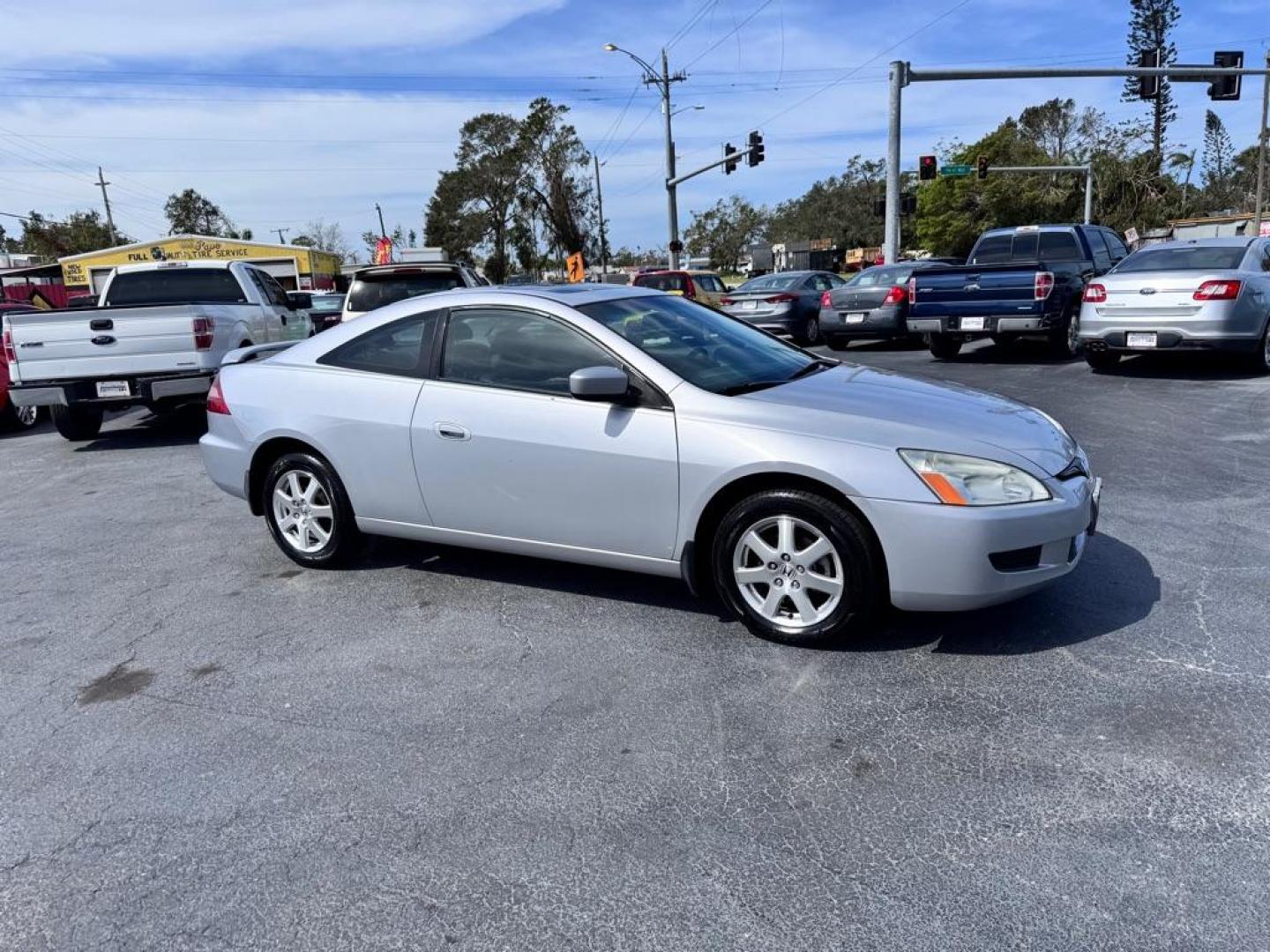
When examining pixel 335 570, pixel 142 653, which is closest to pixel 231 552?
pixel 335 570

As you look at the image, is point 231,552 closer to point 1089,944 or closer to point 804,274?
point 1089,944

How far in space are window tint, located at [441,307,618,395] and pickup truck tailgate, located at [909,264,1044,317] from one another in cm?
910

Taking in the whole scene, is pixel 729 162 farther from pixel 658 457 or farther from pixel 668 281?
pixel 658 457

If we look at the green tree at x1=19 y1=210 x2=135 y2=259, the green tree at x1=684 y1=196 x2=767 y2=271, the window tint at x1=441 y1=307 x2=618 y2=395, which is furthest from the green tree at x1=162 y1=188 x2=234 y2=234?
the window tint at x1=441 y1=307 x2=618 y2=395

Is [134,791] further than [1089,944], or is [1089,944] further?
[134,791]

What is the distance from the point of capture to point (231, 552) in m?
5.65

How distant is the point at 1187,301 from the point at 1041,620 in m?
7.48

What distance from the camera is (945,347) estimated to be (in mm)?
13422

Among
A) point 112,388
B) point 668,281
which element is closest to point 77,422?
point 112,388

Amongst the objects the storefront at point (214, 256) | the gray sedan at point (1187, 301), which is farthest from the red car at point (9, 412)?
the storefront at point (214, 256)

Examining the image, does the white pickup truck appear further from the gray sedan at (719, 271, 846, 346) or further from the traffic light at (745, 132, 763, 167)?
the traffic light at (745, 132, 763, 167)

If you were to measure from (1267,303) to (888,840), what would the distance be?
33.1 ft

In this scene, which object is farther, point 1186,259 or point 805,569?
point 1186,259

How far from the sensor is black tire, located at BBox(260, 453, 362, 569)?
496 cm
